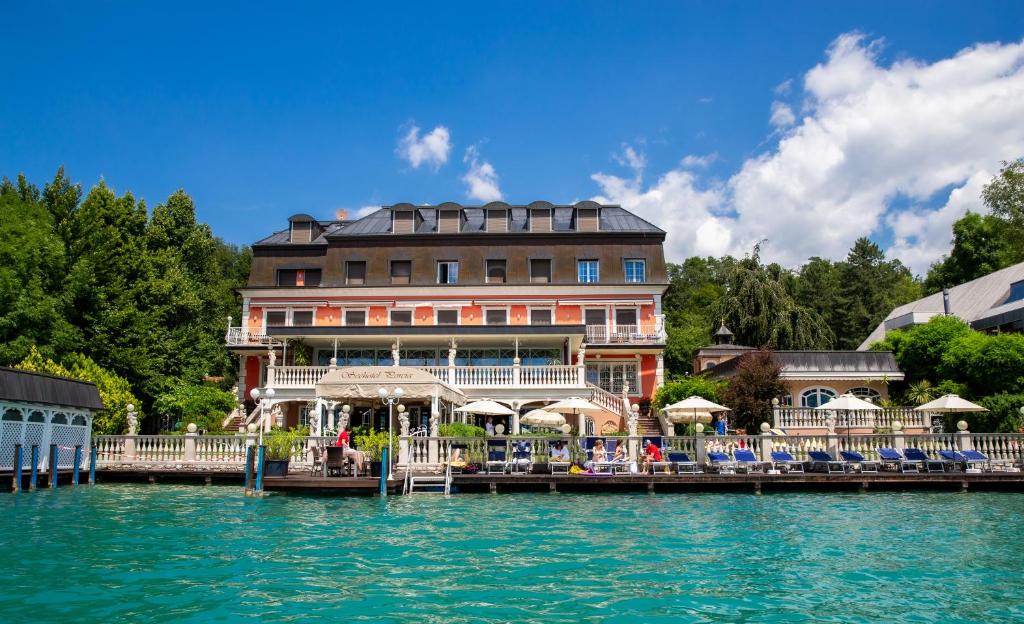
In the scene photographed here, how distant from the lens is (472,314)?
122 ft

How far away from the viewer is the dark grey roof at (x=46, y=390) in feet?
66.9

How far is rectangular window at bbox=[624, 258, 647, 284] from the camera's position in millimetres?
37938

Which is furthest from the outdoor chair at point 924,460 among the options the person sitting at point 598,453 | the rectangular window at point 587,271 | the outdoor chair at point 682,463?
the rectangular window at point 587,271

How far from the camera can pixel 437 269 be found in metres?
38.3

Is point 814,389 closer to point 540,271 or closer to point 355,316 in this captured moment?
point 540,271

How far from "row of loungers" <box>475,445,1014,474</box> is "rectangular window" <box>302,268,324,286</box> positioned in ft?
67.5

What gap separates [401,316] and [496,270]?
214 inches

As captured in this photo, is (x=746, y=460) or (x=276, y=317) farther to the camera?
(x=276, y=317)

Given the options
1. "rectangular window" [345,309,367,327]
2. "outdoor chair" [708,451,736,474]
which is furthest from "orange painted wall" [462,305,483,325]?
"outdoor chair" [708,451,736,474]

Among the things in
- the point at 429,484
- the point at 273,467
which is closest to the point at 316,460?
the point at 273,467

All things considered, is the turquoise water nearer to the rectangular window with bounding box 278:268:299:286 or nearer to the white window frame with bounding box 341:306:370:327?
the white window frame with bounding box 341:306:370:327

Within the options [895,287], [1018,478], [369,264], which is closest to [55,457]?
[369,264]

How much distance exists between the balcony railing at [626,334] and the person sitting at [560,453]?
13.8 metres

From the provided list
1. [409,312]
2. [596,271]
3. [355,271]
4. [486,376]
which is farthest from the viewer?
[355,271]
